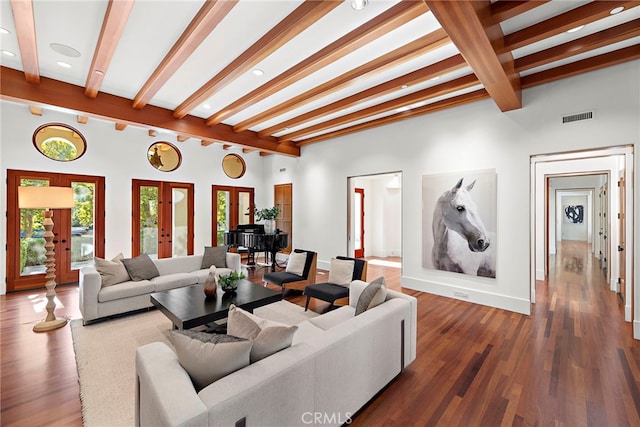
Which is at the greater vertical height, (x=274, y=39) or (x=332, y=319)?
(x=274, y=39)

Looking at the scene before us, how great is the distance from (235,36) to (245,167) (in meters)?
5.77

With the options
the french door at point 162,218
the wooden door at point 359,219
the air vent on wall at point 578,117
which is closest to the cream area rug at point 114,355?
the french door at point 162,218

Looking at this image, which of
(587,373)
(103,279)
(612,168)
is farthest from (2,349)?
(612,168)

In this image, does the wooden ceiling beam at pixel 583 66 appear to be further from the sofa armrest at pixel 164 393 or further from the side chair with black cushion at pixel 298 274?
the sofa armrest at pixel 164 393

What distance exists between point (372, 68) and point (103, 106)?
4351 mm

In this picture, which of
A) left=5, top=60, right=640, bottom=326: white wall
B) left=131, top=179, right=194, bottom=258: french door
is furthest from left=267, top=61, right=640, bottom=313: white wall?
left=131, top=179, right=194, bottom=258: french door

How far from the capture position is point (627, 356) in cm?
293

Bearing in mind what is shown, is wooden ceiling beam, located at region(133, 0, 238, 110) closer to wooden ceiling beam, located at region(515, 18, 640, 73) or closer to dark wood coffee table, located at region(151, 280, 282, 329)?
dark wood coffee table, located at region(151, 280, 282, 329)

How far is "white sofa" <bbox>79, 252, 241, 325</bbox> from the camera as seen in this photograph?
3.66m

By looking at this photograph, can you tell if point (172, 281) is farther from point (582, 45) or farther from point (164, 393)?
point (582, 45)

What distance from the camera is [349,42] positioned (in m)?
2.92

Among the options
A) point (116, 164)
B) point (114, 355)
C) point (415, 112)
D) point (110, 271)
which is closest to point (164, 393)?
point (114, 355)

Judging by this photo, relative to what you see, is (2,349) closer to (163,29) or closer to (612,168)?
(163,29)

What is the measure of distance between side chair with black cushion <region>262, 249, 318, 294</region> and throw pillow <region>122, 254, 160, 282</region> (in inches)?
71.1
